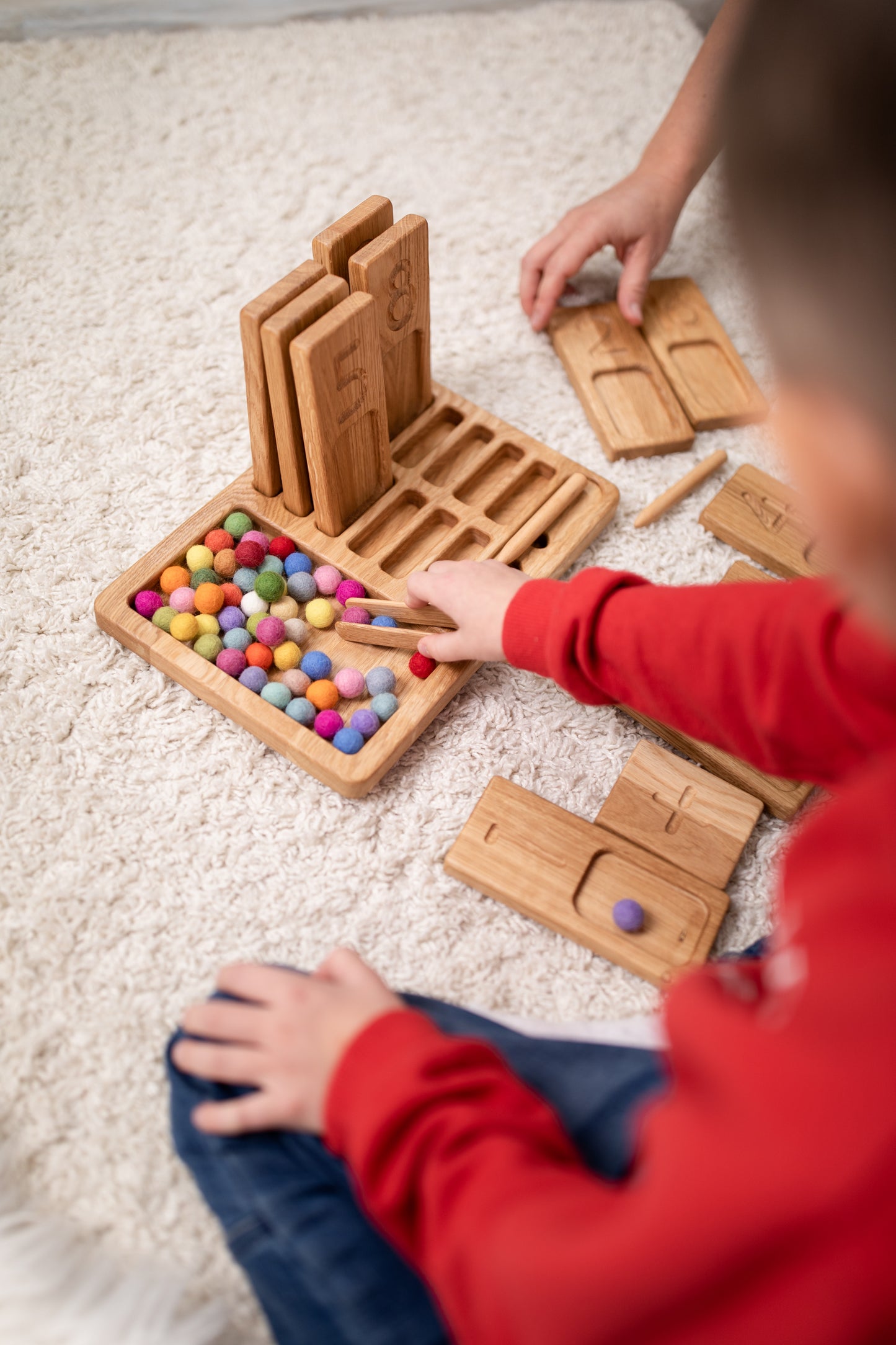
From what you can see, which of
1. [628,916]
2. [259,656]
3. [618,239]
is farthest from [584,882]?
[618,239]

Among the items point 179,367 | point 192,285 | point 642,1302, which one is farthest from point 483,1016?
point 192,285

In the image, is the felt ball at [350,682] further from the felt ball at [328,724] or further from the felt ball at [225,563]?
the felt ball at [225,563]

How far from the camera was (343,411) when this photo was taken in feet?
Result: 2.46

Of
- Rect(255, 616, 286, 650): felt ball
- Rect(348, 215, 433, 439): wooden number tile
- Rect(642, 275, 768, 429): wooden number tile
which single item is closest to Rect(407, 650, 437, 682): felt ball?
Rect(255, 616, 286, 650): felt ball

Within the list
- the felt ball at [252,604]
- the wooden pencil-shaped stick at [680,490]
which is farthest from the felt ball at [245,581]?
the wooden pencil-shaped stick at [680,490]

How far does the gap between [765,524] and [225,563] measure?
0.48m

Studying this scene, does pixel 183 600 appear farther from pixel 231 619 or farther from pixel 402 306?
pixel 402 306

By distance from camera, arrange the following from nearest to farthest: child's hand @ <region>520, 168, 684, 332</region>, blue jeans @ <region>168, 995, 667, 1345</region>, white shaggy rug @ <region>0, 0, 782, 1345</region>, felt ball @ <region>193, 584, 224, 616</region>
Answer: blue jeans @ <region>168, 995, 667, 1345</region>, white shaggy rug @ <region>0, 0, 782, 1345</region>, felt ball @ <region>193, 584, 224, 616</region>, child's hand @ <region>520, 168, 684, 332</region>

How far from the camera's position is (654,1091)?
0.52 metres

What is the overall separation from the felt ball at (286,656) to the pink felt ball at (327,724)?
0.19 feet

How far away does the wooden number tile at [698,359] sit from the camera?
0.97 m

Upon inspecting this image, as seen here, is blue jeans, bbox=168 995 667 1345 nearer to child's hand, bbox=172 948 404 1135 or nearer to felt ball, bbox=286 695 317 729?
child's hand, bbox=172 948 404 1135

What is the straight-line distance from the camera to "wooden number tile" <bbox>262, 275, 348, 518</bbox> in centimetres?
69

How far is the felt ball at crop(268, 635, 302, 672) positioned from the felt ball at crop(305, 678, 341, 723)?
27 mm
